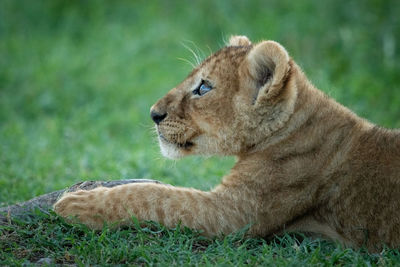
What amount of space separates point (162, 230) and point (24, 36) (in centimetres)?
945

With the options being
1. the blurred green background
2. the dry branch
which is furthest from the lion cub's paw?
the blurred green background

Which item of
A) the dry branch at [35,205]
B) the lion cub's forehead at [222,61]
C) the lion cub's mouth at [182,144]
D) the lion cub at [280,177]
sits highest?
the lion cub's forehead at [222,61]

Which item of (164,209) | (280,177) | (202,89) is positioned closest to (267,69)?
(202,89)

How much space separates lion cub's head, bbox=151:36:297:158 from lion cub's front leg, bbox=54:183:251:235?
1.87ft

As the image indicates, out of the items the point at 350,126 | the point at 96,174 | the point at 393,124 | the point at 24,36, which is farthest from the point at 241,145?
the point at 24,36

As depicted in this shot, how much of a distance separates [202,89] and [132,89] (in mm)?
5852

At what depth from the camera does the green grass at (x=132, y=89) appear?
4.14 meters

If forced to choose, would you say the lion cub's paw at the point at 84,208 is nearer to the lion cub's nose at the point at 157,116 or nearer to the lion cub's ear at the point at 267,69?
the lion cub's nose at the point at 157,116

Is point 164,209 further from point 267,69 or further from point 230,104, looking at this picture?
point 267,69

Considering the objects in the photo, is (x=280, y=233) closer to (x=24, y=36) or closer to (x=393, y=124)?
(x=393, y=124)

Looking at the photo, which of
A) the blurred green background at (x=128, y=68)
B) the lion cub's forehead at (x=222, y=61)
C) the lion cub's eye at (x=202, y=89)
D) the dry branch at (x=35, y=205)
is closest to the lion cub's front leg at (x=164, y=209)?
the dry branch at (x=35, y=205)

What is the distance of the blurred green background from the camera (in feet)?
25.0

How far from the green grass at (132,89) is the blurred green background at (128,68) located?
0.02m

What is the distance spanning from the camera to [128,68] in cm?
1145
